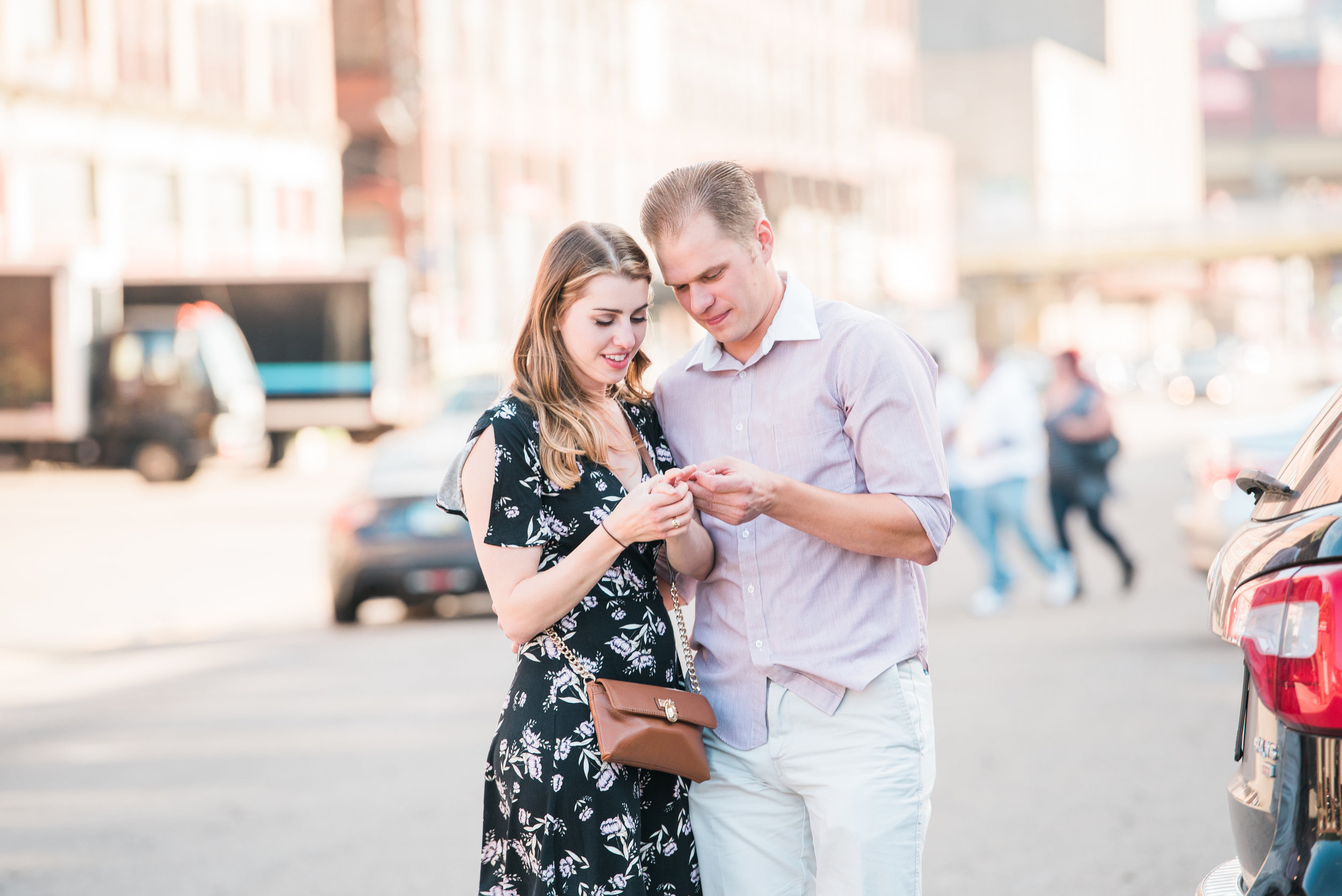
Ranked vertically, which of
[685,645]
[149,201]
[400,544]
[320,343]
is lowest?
[400,544]

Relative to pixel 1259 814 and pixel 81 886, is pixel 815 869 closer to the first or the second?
pixel 1259 814

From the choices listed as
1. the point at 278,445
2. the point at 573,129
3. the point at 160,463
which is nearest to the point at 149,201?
the point at 278,445

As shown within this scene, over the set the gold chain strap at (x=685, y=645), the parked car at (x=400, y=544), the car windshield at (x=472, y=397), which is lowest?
the parked car at (x=400, y=544)

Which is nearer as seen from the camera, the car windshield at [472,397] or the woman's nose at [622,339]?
the woman's nose at [622,339]

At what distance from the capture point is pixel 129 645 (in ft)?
37.2

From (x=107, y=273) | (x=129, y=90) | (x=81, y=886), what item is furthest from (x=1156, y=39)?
(x=81, y=886)

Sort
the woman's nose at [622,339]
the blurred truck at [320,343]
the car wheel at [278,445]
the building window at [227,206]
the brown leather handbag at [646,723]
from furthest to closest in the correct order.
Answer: the building window at [227,206]
the blurred truck at [320,343]
the car wheel at [278,445]
the woman's nose at [622,339]
the brown leather handbag at [646,723]

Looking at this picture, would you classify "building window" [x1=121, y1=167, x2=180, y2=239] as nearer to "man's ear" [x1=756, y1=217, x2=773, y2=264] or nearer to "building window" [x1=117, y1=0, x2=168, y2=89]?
"building window" [x1=117, y1=0, x2=168, y2=89]

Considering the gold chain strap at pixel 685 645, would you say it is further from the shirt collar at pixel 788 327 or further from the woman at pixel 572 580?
the shirt collar at pixel 788 327

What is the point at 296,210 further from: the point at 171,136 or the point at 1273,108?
the point at 1273,108

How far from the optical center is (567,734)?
117 inches

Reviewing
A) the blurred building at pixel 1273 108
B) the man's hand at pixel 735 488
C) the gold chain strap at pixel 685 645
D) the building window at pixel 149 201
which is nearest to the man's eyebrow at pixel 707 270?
the man's hand at pixel 735 488

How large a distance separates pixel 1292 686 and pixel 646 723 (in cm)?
115

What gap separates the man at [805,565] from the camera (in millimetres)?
2951
